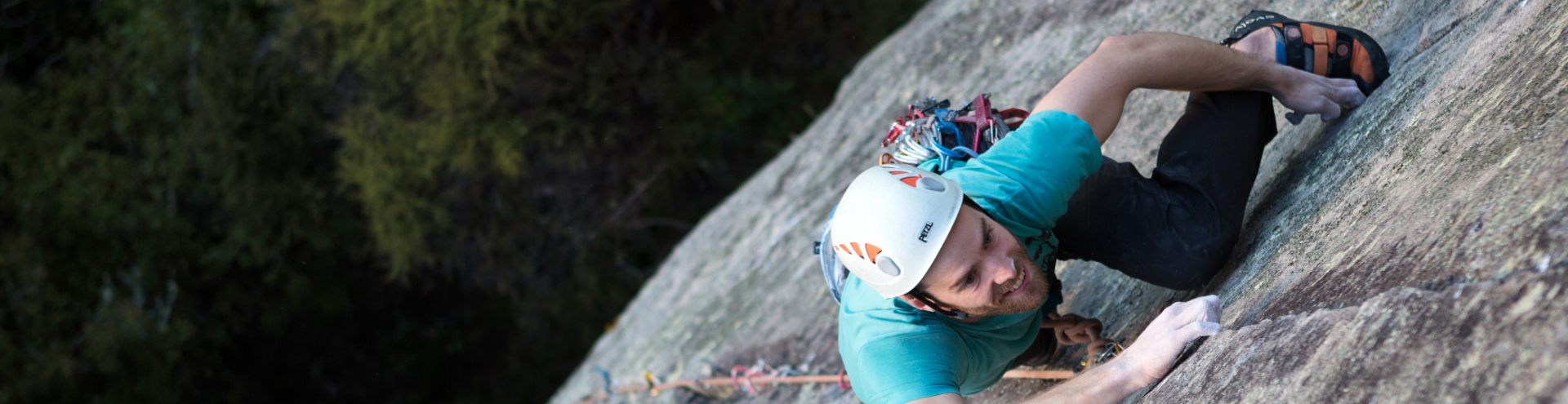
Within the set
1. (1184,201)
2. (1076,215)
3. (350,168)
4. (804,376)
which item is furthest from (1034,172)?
(350,168)

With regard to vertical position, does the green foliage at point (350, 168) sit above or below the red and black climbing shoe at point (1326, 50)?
below

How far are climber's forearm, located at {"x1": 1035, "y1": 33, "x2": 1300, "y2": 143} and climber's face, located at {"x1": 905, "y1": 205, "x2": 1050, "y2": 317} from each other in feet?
1.24

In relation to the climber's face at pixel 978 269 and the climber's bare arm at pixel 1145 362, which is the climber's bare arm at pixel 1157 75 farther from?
the climber's bare arm at pixel 1145 362

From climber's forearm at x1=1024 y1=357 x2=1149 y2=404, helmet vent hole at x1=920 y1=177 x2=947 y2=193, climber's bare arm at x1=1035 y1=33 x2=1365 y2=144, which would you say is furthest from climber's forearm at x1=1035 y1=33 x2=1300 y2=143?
climber's forearm at x1=1024 y1=357 x2=1149 y2=404

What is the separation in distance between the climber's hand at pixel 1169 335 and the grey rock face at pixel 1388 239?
0.04 meters

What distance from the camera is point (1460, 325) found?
130cm

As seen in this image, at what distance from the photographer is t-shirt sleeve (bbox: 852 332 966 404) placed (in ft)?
6.76

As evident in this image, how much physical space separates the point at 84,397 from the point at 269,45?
5131mm

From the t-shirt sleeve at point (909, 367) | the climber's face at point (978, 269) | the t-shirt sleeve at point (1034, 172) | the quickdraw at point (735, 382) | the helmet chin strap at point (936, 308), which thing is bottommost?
the quickdraw at point (735, 382)

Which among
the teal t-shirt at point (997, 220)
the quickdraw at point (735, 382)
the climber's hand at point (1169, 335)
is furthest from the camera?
the quickdraw at point (735, 382)

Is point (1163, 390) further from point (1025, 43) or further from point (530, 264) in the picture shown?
point (530, 264)

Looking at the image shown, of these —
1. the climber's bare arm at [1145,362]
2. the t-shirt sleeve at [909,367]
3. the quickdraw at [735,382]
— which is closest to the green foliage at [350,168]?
the quickdraw at [735,382]

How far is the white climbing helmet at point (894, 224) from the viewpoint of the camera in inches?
81.9

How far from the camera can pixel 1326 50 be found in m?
2.46
